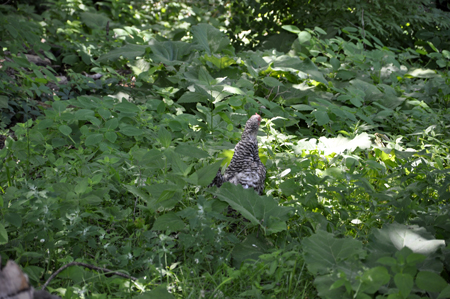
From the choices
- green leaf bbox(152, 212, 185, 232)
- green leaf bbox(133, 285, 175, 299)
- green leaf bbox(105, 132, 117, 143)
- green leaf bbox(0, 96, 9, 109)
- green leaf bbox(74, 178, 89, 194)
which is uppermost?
green leaf bbox(74, 178, 89, 194)

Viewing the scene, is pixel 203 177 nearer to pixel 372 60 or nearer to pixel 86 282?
pixel 86 282

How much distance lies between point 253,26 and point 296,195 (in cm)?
476

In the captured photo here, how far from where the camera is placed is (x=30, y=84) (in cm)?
407

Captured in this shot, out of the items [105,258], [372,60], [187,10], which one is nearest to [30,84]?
[105,258]

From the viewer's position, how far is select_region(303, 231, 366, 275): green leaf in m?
1.77

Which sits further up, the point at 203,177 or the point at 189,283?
the point at 203,177

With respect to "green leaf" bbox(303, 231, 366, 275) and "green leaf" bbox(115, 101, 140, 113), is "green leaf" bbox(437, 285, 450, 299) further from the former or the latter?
"green leaf" bbox(115, 101, 140, 113)

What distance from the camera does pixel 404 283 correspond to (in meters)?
1.56

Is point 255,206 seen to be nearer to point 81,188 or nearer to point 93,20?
point 81,188

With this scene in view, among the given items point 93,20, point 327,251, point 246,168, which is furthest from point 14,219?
point 93,20

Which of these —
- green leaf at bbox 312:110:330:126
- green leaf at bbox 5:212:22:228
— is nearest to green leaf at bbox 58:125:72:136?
green leaf at bbox 5:212:22:228

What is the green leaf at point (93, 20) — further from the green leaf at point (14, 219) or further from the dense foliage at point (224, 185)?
the green leaf at point (14, 219)

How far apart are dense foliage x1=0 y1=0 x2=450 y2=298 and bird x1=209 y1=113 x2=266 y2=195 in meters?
0.14

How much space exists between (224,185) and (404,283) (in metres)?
1.07
